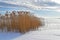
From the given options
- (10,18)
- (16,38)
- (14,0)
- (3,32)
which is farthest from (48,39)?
(14,0)

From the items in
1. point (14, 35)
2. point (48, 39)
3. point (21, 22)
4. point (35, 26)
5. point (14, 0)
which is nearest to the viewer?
point (48, 39)

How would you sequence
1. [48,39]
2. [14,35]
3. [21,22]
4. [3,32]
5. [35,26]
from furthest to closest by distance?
1. [35,26]
2. [21,22]
3. [3,32]
4. [14,35]
5. [48,39]

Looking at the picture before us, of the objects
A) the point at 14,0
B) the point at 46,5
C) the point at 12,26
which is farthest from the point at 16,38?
the point at 46,5

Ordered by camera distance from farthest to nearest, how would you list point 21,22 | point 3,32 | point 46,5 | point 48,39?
point 46,5
point 21,22
point 3,32
point 48,39

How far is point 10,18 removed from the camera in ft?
31.6

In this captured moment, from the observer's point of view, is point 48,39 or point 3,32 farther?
point 3,32

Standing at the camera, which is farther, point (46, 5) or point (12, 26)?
point (46, 5)

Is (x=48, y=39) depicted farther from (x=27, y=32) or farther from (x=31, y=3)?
(x=31, y=3)

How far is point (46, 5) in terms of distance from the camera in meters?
25.4

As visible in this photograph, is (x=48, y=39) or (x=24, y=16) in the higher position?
(x=24, y=16)

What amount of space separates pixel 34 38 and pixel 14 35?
0.96 meters

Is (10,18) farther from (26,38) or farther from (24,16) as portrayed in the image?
(26,38)

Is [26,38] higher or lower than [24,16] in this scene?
lower

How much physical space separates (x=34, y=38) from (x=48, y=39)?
50 cm
